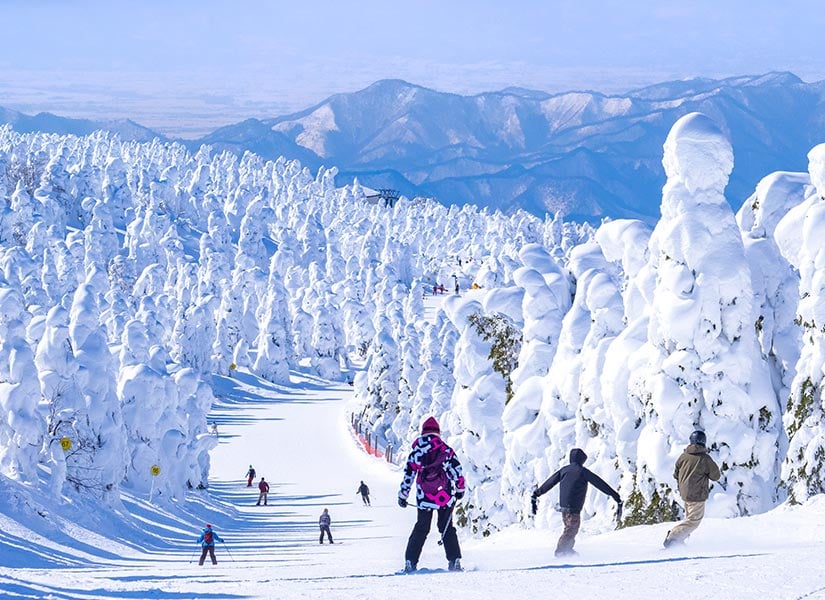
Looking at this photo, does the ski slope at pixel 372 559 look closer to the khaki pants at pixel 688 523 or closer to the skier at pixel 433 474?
the khaki pants at pixel 688 523

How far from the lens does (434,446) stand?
11.5 meters

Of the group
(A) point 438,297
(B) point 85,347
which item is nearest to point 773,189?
(B) point 85,347

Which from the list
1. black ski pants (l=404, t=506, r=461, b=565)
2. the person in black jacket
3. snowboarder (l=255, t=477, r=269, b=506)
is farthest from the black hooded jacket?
snowboarder (l=255, t=477, r=269, b=506)

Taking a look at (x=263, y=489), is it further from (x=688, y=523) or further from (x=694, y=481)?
(x=694, y=481)

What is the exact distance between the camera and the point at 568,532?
41.7 feet

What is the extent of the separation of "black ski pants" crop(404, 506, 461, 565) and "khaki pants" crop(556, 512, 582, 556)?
1.40m

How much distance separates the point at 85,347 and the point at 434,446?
2562 cm

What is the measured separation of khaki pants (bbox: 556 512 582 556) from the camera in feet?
41.3

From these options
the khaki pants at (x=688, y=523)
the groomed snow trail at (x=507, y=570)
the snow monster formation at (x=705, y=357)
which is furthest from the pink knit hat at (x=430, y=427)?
the snow monster formation at (x=705, y=357)

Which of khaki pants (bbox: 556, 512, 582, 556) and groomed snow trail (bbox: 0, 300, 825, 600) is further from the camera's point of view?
khaki pants (bbox: 556, 512, 582, 556)

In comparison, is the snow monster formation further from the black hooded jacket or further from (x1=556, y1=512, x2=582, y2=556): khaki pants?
the black hooded jacket

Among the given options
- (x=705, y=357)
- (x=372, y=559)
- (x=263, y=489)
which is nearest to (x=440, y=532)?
(x=705, y=357)

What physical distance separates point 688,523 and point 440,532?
8.98ft

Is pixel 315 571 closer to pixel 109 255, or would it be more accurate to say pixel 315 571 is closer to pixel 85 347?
pixel 85 347
